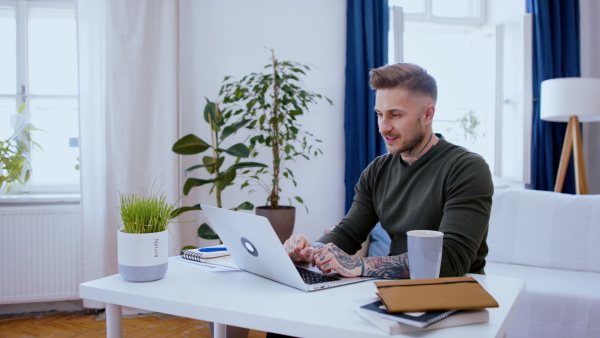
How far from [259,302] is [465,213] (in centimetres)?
63

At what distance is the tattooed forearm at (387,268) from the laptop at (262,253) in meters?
0.02

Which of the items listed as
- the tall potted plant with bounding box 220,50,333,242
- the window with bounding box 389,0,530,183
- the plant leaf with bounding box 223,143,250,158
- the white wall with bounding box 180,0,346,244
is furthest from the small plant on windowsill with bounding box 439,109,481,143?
the plant leaf with bounding box 223,143,250,158

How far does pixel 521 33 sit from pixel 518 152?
33.2 inches

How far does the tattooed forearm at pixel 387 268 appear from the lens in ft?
3.91

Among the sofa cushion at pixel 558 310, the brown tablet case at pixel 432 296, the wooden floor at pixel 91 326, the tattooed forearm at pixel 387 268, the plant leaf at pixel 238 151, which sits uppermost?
the plant leaf at pixel 238 151

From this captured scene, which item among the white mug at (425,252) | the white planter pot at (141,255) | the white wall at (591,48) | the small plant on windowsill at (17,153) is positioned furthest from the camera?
the white wall at (591,48)

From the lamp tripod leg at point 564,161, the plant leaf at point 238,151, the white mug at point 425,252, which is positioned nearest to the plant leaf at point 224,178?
the plant leaf at point 238,151

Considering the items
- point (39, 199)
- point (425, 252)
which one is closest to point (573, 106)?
point (425, 252)

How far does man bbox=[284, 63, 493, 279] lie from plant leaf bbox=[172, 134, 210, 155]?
1257 millimetres

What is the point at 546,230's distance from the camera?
2.70 metres

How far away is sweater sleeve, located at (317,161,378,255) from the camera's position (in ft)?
5.30

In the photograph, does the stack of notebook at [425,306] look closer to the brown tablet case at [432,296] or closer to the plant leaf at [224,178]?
the brown tablet case at [432,296]

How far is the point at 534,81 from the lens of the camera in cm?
364

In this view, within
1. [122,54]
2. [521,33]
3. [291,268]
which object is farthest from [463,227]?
[521,33]
